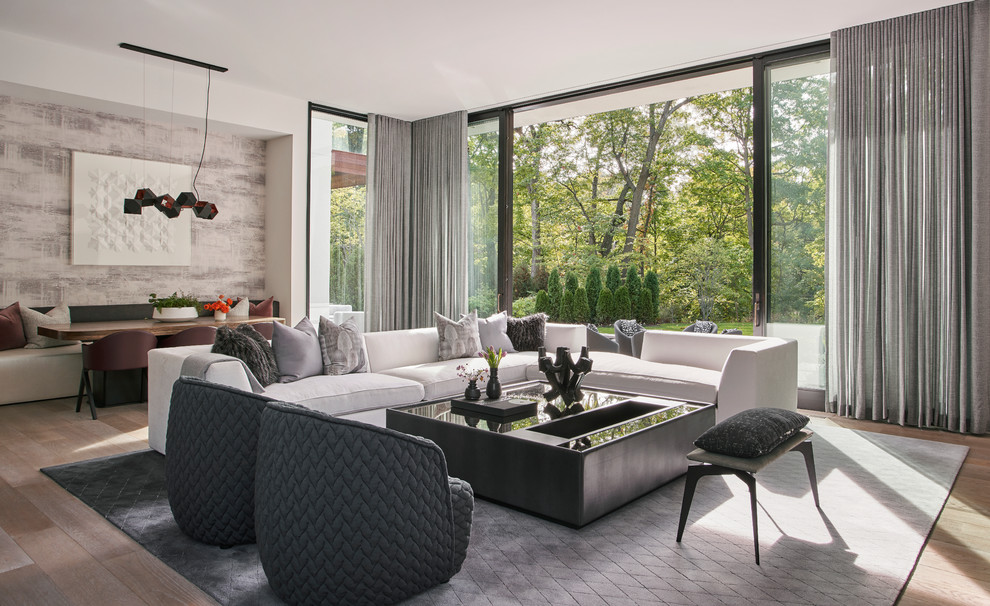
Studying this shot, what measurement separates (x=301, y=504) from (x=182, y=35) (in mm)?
4608

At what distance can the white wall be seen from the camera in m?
5.42

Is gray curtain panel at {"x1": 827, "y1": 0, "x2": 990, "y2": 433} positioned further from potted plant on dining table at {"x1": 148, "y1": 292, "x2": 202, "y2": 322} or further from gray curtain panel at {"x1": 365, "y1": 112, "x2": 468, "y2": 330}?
potted plant on dining table at {"x1": 148, "y1": 292, "x2": 202, "y2": 322}

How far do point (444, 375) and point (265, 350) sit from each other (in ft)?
4.10

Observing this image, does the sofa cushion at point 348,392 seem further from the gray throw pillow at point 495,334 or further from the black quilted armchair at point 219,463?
the gray throw pillow at point 495,334

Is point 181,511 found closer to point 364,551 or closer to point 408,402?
point 364,551

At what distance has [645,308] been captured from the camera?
11.9 metres

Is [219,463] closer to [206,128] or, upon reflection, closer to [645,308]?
[206,128]

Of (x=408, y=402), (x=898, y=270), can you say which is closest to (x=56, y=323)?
(x=408, y=402)

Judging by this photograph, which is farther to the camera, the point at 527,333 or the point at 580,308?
the point at 580,308

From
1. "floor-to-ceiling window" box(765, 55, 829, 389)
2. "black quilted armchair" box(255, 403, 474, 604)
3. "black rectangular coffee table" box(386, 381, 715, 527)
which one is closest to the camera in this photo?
"black quilted armchair" box(255, 403, 474, 604)

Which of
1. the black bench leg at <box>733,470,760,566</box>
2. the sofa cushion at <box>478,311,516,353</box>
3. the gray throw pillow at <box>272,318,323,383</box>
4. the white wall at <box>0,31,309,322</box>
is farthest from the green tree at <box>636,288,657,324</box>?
the black bench leg at <box>733,470,760,566</box>

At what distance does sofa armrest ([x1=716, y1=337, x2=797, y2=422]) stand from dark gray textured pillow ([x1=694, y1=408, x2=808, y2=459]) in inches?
52.7

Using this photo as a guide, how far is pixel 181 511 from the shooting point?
2.64 meters

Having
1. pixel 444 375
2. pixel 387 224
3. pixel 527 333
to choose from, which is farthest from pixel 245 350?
pixel 387 224
